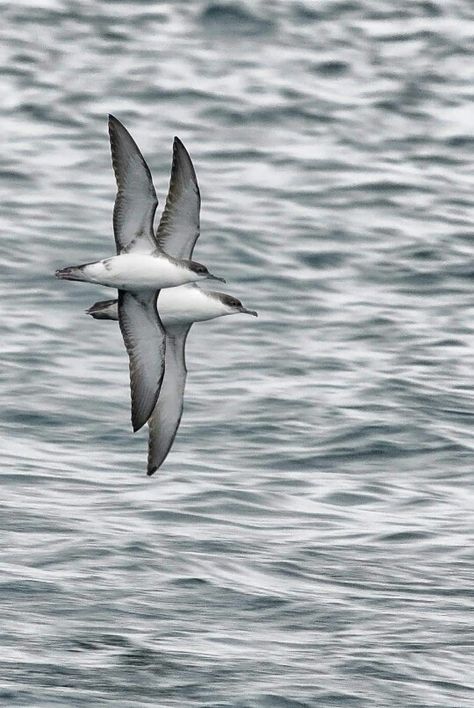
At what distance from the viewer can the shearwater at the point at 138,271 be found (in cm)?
1155

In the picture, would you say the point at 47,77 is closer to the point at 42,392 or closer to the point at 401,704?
Result: the point at 42,392

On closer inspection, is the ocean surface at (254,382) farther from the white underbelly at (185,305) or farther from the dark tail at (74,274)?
the dark tail at (74,274)

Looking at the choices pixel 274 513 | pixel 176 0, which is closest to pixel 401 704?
pixel 274 513

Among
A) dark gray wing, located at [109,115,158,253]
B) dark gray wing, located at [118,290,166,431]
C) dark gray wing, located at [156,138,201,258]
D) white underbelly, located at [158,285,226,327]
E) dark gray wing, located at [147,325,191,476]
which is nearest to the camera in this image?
dark gray wing, located at [109,115,158,253]

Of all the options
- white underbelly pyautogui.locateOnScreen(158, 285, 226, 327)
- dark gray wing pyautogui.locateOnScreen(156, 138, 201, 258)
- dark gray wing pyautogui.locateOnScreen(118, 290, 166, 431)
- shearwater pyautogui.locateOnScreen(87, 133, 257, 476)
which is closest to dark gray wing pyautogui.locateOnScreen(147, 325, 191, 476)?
shearwater pyautogui.locateOnScreen(87, 133, 257, 476)

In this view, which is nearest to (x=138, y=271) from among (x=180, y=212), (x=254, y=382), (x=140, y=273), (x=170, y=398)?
(x=140, y=273)

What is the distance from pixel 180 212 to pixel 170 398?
1.45 metres

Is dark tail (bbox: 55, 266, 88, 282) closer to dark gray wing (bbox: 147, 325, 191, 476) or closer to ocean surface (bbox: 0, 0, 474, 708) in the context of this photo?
dark gray wing (bbox: 147, 325, 191, 476)

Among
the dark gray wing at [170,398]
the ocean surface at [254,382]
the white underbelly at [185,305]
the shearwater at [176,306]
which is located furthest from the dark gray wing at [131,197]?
the ocean surface at [254,382]

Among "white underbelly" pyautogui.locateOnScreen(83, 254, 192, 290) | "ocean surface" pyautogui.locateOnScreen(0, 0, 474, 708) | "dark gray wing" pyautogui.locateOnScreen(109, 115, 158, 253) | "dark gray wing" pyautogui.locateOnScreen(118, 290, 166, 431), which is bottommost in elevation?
"ocean surface" pyautogui.locateOnScreen(0, 0, 474, 708)

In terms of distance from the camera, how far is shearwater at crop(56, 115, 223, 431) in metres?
11.6

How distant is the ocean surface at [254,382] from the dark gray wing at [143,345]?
1.28 metres

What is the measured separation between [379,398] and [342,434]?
0.88m

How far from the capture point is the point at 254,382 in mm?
16188
